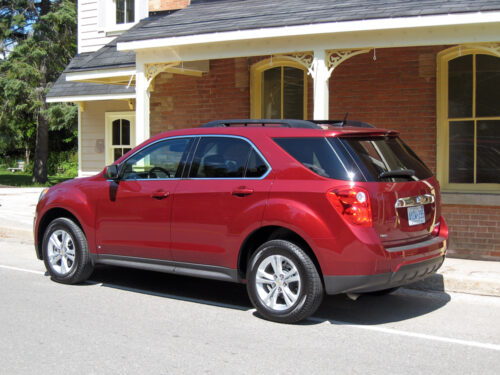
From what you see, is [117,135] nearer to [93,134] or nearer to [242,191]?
[93,134]

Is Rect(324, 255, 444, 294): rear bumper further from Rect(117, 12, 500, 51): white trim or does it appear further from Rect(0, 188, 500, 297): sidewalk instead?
Rect(117, 12, 500, 51): white trim

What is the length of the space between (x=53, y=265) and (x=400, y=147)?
14.3 ft

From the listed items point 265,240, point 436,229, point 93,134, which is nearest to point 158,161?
point 265,240

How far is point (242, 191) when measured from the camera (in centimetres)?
653

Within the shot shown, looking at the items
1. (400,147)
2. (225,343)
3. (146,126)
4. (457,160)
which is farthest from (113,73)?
(225,343)

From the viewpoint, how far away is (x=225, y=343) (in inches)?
220

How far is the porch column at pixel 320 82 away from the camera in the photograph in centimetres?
965

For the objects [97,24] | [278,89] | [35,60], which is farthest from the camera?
[35,60]

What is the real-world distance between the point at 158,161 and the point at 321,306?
235 centimetres

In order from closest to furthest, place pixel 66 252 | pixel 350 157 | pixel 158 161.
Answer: pixel 350 157
pixel 158 161
pixel 66 252

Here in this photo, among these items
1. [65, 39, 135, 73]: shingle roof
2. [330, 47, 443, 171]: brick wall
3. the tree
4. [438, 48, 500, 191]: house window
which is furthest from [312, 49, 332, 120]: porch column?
the tree

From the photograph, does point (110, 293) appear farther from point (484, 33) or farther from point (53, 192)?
point (484, 33)

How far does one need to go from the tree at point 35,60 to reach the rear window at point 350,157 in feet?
77.7

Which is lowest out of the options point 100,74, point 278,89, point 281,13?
point 278,89
